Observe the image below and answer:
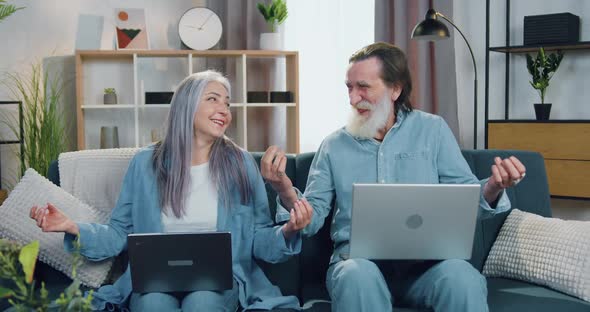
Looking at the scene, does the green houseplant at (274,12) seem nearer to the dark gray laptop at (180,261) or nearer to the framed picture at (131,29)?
the framed picture at (131,29)

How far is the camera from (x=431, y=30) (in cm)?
350

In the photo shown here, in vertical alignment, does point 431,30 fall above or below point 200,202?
above

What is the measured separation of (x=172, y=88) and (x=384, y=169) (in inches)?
106

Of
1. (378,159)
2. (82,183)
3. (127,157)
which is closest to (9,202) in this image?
(82,183)

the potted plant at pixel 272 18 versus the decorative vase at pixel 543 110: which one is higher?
the potted plant at pixel 272 18

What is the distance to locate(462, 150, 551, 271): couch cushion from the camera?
2365mm

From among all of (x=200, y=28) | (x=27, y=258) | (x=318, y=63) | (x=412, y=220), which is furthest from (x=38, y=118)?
(x=27, y=258)

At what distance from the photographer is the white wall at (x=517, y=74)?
3.95 m

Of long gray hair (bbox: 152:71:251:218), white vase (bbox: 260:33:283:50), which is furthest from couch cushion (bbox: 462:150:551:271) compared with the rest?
white vase (bbox: 260:33:283:50)

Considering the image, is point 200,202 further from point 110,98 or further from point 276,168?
point 110,98

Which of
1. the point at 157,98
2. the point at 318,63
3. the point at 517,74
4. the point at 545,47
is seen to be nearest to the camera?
the point at 545,47

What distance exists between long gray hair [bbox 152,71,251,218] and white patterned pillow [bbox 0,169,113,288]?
0.91 ft

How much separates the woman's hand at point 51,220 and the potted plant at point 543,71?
2.60 m

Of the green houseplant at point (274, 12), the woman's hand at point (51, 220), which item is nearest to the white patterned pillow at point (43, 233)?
the woman's hand at point (51, 220)
